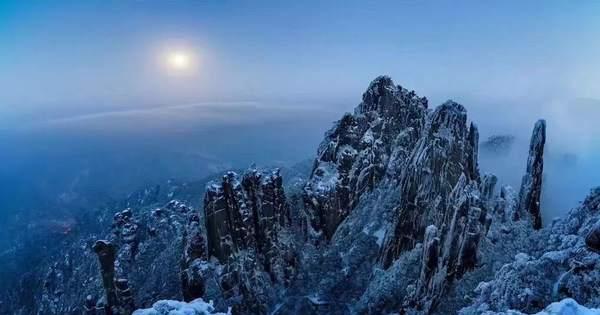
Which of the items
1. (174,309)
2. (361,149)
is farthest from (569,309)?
(361,149)

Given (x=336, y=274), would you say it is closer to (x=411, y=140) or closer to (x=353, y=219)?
(x=353, y=219)

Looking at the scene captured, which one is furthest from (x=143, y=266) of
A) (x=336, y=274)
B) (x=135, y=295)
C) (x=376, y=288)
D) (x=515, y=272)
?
(x=515, y=272)

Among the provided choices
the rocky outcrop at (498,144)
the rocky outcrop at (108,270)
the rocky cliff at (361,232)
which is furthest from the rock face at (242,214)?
the rocky outcrop at (498,144)

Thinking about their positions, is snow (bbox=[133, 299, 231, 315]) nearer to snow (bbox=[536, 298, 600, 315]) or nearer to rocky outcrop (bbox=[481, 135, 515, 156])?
snow (bbox=[536, 298, 600, 315])

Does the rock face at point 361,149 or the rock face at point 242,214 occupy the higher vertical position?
the rock face at point 361,149

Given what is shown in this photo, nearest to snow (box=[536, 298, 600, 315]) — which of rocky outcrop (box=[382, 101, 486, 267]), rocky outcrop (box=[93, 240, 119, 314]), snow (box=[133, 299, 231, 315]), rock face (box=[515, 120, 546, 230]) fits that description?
snow (box=[133, 299, 231, 315])

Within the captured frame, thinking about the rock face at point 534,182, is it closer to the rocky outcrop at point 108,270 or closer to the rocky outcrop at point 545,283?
the rocky outcrop at point 545,283

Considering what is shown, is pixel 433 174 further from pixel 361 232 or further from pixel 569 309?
pixel 569 309
